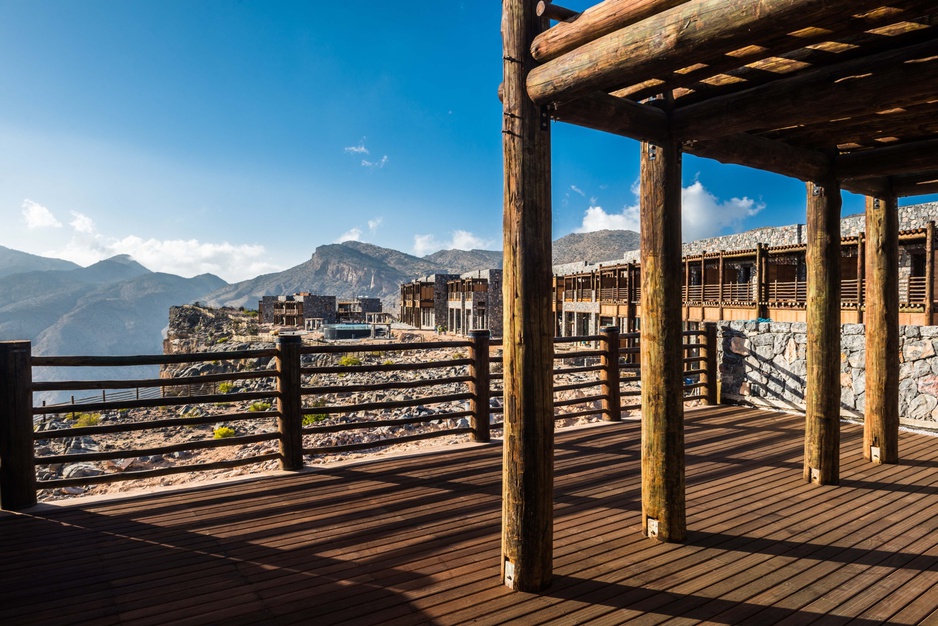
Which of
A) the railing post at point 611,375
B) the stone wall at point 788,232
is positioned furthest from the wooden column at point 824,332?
the stone wall at point 788,232

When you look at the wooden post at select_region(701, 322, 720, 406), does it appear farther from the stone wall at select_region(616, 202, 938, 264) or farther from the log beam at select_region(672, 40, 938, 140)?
the stone wall at select_region(616, 202, 938, 264)

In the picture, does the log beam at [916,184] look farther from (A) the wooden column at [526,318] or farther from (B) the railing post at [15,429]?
(B) the railing post at [15,429]

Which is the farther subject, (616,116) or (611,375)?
(611,375)

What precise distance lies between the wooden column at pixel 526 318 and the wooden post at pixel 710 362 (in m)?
6.20

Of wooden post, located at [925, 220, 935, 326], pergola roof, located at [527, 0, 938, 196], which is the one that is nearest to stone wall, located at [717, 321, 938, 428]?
pergola roof, located at [527, 0, 938, 196]

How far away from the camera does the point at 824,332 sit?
445cm

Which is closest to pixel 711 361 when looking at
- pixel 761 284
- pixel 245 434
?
pixel 245 434

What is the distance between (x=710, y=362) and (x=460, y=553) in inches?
249

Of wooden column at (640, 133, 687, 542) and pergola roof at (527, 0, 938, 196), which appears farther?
wooden column at (640, 133, 687, 542)

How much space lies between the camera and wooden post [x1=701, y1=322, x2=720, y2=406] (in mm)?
8094

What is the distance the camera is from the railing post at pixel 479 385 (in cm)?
589

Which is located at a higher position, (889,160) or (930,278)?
(889,160)

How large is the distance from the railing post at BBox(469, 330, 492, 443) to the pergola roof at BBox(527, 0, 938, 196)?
3079 millimetres

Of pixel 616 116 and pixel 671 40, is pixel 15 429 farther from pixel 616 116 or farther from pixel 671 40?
pixel 671 40
